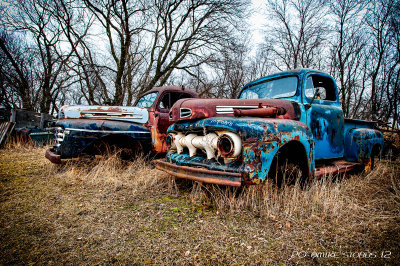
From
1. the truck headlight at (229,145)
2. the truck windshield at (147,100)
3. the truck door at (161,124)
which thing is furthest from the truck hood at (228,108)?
the truck windshield at (147,100)

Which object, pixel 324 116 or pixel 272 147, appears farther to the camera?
pixel 324 116

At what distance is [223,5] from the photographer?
1177 cm

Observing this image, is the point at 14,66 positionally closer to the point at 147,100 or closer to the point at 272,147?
the point at 147,100

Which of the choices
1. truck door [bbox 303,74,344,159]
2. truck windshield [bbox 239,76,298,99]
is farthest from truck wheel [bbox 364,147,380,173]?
truck windshield [bbox 239,76,298,99]

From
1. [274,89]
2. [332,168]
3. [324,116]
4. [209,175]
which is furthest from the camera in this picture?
[274,89]

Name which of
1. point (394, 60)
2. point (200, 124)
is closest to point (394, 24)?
point (394, 60)

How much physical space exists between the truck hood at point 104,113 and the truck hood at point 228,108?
159 centimetres

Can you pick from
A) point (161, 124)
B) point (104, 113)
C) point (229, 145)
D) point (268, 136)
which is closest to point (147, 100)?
point (161, 124)

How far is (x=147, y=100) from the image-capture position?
453 cm

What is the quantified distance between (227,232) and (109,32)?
1297cm

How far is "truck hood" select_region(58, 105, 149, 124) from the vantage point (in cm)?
387

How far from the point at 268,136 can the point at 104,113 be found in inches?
130

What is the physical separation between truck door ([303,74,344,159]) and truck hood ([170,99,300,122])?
0.39 metres

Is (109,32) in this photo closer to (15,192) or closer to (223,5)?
(223,5)
